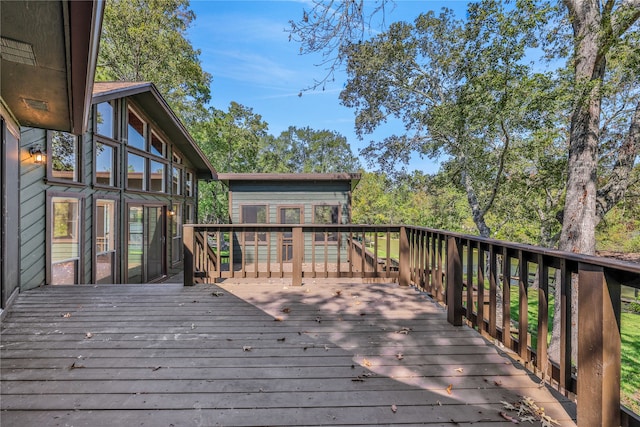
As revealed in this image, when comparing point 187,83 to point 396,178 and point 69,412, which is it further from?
point 69,412

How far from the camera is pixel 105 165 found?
18.0 ft

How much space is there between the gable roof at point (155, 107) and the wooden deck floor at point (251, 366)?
12.3 feet

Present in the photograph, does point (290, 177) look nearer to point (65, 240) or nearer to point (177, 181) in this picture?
point (177, 181)

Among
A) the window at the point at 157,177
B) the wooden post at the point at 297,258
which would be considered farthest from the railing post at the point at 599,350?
the window at the point at 157,177

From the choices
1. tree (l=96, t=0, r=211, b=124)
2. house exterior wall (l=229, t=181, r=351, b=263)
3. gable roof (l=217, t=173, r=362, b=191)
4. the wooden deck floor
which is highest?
tree (l=96, t=0, r=211, b=124)

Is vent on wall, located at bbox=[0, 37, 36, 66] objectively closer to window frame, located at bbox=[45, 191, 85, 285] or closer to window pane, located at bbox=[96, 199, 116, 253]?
window frame, located at bbox=[45, 191, 85, 285]

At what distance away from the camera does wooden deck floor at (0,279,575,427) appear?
1678 mm

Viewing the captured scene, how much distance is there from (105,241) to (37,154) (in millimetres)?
1968

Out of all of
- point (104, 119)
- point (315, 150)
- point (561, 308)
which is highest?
point (315, 150)

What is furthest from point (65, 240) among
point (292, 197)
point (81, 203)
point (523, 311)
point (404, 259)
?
point (523, 311)

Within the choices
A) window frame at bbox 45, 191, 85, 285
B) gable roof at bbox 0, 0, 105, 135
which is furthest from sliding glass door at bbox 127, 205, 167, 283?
gable roof at bbox 0, 0, 105, 135

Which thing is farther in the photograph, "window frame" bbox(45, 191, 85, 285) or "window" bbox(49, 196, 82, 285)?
"window" bbox(49, 196, 82, 285)

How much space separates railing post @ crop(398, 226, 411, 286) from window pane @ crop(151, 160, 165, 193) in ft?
20.5

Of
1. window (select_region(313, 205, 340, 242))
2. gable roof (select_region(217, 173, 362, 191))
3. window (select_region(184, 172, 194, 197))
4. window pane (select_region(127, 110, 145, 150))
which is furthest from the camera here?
window (select_region(184, 172, 194, 197))
